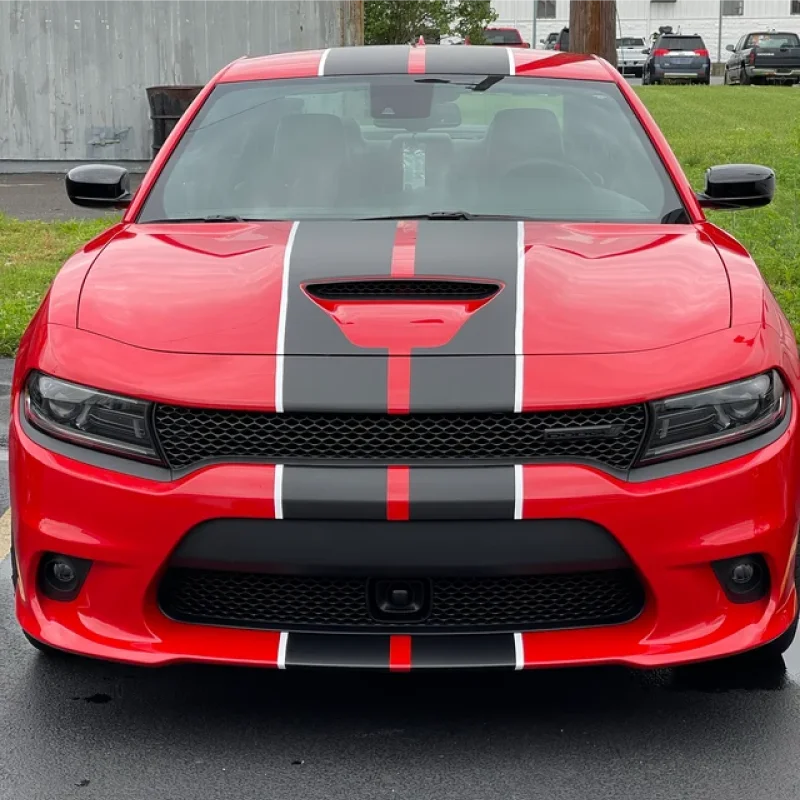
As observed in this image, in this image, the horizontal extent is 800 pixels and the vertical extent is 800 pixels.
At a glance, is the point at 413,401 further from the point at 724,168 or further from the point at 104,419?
the point at 724,168

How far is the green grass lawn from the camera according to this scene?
8188 millimetres

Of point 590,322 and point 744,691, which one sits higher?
point 590,322

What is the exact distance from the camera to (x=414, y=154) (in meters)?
4.39

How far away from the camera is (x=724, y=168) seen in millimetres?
4691

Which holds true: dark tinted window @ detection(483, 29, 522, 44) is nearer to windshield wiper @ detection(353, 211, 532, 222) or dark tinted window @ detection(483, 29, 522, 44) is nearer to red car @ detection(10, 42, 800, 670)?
windshield wiper @ detection(353, 211, 532, 222)

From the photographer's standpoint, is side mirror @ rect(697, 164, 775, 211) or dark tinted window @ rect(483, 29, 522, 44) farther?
Result: dark tinted window @ rect(483, 29, 522, 44)

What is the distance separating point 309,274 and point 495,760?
1.18 m

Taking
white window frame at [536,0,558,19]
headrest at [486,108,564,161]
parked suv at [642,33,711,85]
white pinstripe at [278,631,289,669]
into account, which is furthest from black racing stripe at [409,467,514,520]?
white window frame at [536,0,558,19]

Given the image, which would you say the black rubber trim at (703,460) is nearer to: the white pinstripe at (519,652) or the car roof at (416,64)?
the white pinstripe at (519,652)

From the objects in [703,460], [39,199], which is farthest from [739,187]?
[39,199]

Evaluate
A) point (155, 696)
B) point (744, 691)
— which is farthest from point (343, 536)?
point (744, 691)

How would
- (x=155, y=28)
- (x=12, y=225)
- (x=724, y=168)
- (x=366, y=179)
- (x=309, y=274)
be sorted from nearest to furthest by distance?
1. (x=309, y=274)
2. (x=366, y=179)
3. (x=724, y=168)
4. (x=12, y=225)
5. (x=155, y=28)

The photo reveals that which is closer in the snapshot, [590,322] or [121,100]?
[590,322]

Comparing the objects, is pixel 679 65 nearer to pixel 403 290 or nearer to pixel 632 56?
pixel 632 56
